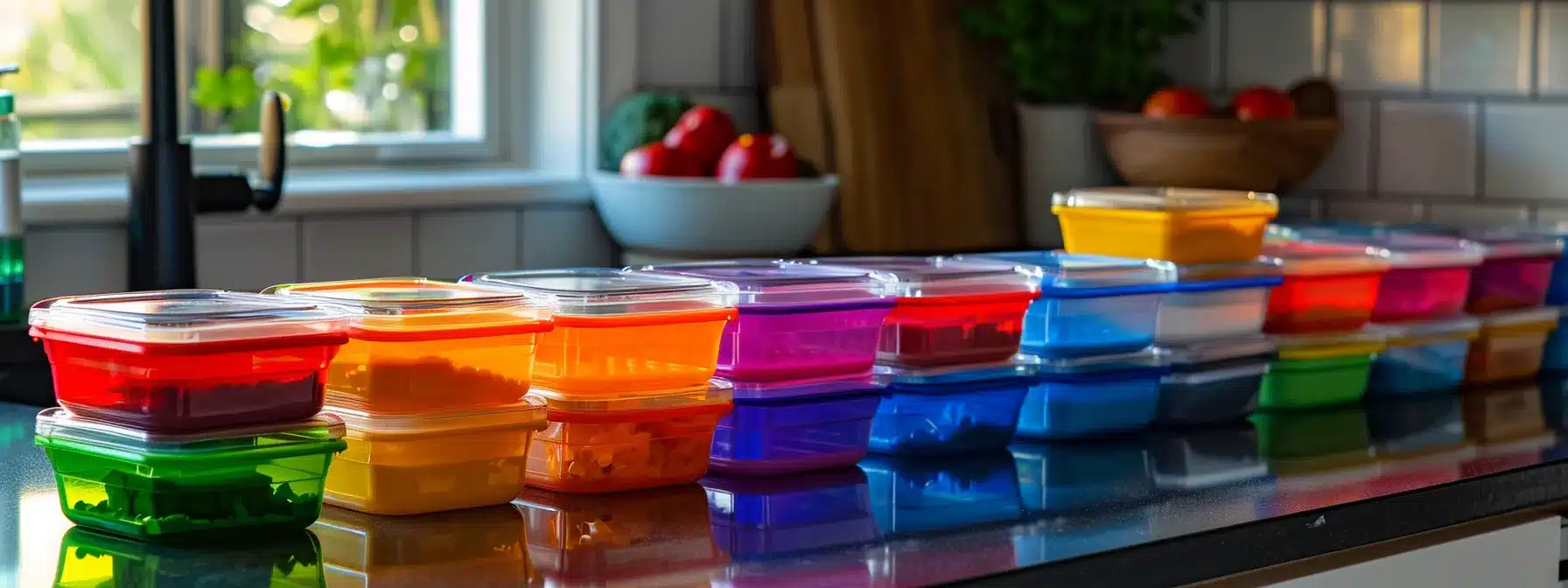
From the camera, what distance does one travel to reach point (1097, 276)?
1.13 metres

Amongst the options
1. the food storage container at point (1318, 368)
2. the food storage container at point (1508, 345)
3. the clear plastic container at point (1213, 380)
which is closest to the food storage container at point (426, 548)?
the clear plastic container at point (1213, 380)

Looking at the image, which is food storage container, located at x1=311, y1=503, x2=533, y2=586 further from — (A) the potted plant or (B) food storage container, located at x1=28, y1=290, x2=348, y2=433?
(A) the potted plant

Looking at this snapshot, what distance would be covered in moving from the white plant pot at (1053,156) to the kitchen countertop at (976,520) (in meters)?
1.15

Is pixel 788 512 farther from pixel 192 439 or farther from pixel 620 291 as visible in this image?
pixel 192 439

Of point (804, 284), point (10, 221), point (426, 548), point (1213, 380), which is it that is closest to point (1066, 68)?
point (1213, 380)

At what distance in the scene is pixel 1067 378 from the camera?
1.12 meters

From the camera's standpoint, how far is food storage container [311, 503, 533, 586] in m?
0.73

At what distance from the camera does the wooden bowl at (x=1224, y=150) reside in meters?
2.14

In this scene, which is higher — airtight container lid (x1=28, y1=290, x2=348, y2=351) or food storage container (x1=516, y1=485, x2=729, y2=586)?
airtight container lid (x1=28, y1=290, x2=348, y2=351)

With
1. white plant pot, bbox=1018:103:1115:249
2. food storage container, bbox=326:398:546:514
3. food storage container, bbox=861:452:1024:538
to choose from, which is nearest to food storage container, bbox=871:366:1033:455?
food storage container, bbox=861:452:1024:538

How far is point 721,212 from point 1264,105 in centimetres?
71

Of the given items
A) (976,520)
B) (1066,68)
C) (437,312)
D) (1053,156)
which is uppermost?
(1066,68)

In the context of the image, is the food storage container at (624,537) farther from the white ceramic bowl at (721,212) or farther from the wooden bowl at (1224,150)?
the wooden bowl at (1224,150)

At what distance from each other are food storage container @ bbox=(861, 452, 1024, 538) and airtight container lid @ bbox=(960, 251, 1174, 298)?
11 centimetres
